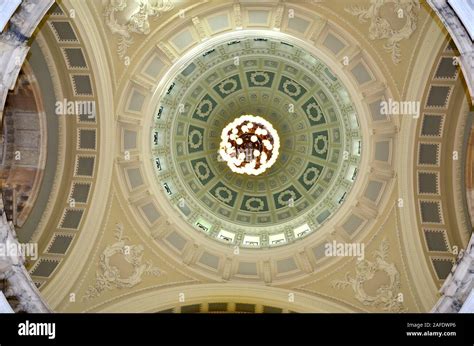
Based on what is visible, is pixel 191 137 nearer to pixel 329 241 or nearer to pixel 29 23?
pixel 329 241

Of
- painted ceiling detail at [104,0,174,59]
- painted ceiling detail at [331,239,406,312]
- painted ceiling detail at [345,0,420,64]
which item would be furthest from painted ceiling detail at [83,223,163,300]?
painted ceiling detail at [345,0,420,64]

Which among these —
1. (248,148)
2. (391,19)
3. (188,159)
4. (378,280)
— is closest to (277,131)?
(248,148)

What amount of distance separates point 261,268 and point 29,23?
11.1m

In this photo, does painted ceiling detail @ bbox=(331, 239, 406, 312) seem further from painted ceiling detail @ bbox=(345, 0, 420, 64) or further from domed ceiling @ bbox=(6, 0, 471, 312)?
painted ceiling detail @ bbox=(345, 0, 420, 64)

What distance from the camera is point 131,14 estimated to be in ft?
70.1

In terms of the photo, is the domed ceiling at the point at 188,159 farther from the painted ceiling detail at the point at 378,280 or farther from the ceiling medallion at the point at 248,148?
the ceiling medallion at the point at 248,148

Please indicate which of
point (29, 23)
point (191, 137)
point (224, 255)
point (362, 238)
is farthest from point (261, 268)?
point (29, 23)

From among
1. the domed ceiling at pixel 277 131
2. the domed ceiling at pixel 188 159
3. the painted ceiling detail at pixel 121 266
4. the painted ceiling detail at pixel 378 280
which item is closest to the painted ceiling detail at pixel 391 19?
the domed ceiling at pixel 188 159

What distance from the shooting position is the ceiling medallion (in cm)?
2505

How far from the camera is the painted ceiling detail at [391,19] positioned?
21078 mm

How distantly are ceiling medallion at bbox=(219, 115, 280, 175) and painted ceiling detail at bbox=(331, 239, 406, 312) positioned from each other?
4.74 m

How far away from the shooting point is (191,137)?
2497 cm
